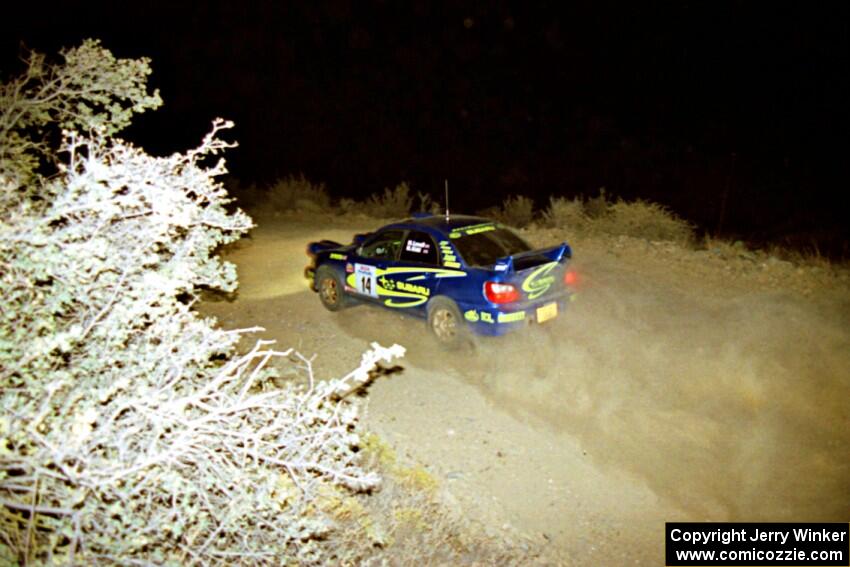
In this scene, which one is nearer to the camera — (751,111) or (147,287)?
(147,287)

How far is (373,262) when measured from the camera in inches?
344

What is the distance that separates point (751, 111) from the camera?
34.2m

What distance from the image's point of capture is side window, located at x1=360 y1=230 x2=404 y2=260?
8.59 meters

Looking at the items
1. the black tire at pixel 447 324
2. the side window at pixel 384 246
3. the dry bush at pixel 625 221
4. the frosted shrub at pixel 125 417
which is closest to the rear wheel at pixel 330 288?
the side window at pixel 384 246

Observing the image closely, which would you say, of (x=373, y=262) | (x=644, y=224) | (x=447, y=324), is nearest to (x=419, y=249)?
(x=373, y=262)

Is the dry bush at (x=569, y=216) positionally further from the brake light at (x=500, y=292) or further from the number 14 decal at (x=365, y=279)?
the brake light at (x=500, y=292)

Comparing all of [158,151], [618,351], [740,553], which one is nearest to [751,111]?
[158,151]

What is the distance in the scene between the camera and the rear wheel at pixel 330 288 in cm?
934

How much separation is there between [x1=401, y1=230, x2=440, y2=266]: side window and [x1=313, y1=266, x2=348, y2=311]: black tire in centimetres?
137

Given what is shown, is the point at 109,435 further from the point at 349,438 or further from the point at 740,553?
the point at 740,553

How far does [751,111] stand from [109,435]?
123ft

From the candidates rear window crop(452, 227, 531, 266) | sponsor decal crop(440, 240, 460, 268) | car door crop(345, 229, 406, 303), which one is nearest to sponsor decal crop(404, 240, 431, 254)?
car door crop(345, 229, 406, 303)

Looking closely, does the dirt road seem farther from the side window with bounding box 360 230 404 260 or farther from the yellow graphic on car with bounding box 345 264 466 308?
the side window with bounding box 360 230 404 260

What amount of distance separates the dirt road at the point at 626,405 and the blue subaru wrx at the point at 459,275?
454 millimetres
